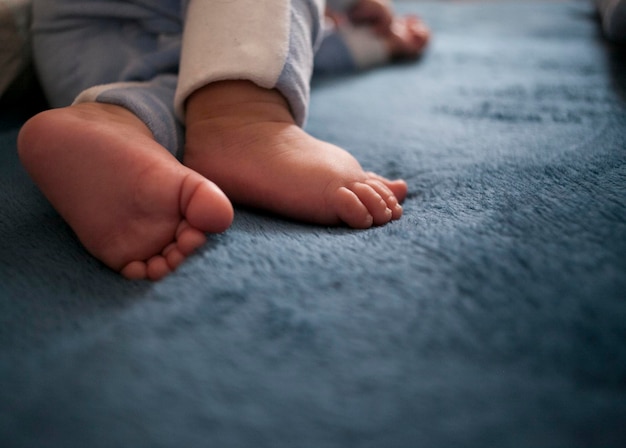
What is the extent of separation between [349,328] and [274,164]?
0.71ft

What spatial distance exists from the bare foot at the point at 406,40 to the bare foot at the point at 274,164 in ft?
1.95

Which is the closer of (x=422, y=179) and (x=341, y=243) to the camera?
(x=341, y=243)

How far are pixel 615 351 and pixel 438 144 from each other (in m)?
0.40

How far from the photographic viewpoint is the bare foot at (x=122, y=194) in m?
0.43

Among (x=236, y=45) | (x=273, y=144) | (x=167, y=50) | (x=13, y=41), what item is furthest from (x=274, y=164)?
(x=13, y=41)

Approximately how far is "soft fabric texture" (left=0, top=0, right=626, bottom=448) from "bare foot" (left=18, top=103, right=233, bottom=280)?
0.02 metres

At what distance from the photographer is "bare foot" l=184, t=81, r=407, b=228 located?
494 millimetres

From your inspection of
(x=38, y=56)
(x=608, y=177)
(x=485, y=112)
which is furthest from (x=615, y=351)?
(x=38, y=56)

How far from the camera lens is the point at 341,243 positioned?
0.44 m

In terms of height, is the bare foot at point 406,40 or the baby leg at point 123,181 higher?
the bare foot at point 406,40

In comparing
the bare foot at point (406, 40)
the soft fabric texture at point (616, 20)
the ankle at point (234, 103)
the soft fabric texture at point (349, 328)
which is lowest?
Answer: the soft fabric texture at point (349, 328)

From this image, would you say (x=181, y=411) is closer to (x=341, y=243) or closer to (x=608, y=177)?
(x=341, y=243)

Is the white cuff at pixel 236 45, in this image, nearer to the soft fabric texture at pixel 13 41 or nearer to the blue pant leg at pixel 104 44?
the blue pant leg at pixel 104 44

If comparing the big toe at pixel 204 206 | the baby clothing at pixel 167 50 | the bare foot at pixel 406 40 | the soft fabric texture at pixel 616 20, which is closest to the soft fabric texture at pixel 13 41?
the baby clothing at pixel 167 50
